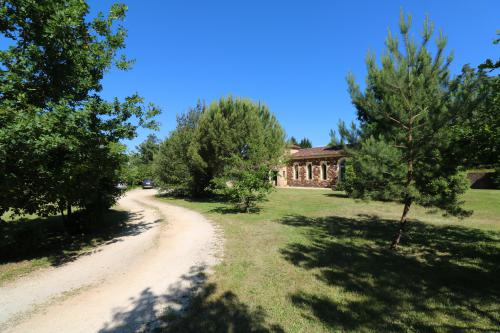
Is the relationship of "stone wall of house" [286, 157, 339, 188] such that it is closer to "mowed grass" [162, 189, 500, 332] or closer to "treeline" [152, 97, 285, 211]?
"treeline" [152, 97, 285, 211]

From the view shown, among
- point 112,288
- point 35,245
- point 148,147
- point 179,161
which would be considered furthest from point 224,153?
point 148,147

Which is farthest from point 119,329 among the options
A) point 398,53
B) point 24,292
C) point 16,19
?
point 398,53

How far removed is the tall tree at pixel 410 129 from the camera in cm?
702

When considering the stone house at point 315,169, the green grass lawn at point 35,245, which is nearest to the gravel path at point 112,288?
the green grass lawn at point 35,245

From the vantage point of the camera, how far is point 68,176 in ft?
21.5

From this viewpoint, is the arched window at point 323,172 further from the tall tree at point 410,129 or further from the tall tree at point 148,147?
the tall tree at point 148,147

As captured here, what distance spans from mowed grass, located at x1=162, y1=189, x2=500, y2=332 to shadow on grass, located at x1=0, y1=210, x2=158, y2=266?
164 inches

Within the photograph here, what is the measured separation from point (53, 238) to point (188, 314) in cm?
721

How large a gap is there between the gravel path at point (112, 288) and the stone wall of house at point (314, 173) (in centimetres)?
2384

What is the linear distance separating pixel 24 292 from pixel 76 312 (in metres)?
1.62

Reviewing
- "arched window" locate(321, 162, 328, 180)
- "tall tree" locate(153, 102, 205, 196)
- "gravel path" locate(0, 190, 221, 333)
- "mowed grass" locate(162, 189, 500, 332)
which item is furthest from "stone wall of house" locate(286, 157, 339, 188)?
"gravel path" locate(0, 190, 221, 333)

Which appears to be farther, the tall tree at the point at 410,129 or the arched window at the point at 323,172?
the arched window at the point at 323,172

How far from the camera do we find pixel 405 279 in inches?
229

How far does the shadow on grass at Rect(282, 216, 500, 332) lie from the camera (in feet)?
13.8
